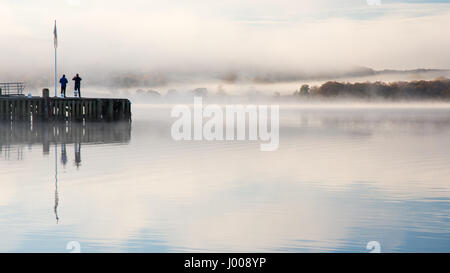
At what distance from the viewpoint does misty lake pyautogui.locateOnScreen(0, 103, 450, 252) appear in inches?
528

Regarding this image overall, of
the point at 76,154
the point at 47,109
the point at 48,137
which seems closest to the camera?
the point at 76,154

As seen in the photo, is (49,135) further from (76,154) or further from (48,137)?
(76,154)

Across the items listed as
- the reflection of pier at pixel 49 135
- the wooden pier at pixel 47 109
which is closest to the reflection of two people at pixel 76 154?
the reflection of pier at pixel 49 135

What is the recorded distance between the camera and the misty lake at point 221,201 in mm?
13414

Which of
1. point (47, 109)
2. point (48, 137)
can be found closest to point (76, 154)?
point (48, 137)

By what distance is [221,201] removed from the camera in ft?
60.7

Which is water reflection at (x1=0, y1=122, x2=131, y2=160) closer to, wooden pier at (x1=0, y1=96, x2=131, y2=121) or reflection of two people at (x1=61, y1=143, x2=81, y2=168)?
reflection of two people at (x1=61, y1=143, x2=81, y2=168)

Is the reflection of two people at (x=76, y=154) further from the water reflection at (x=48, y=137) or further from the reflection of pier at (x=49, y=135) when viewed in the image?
the reflection of pier at (x=49, y=135)

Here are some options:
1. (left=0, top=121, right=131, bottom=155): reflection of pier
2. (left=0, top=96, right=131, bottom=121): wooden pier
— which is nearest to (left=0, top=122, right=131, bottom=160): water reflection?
(left=0, top=121, right=131, bottom=155): reflection of pier

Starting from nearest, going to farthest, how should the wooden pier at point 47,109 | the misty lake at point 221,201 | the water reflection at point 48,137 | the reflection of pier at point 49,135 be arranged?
the misty lake at point 221,201 < the water reflection at point 48,137 < the reflection of pier at point 49,135 < the wooden pier at point 47,109

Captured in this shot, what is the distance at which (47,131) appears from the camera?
2007 inches

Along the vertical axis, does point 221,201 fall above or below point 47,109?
below
